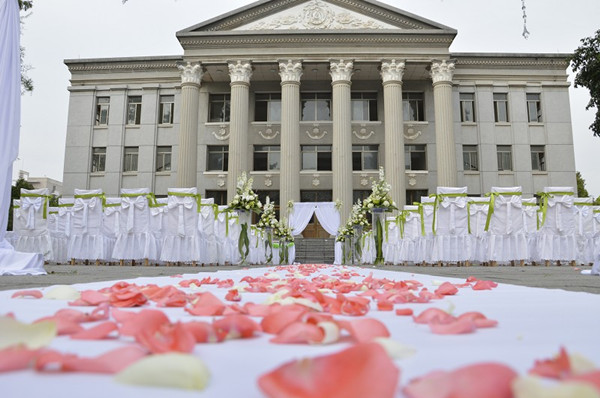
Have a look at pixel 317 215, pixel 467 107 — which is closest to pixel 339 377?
pixel 317 215

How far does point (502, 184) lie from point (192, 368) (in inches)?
1146

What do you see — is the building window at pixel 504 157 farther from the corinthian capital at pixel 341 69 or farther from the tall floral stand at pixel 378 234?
the tall floral stand at pixel 378 234

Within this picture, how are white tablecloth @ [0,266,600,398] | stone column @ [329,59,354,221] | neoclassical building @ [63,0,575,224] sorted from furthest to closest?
neoclassical building @ [63,0,575,224] → stone column @ [329,59,354,221] → white tablecloth @ [0,266,600,398]

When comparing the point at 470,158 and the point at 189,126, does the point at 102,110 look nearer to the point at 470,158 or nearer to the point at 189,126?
the point at 189,126

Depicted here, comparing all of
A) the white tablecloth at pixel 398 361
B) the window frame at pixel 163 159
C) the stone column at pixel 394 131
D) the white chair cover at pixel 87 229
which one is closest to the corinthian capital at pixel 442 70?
the stone column at pixel 394 131

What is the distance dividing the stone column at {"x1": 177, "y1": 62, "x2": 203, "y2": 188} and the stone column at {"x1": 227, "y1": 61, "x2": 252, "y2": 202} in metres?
2.01

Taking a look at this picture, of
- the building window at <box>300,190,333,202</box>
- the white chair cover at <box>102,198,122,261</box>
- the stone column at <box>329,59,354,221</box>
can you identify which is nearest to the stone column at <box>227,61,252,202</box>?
the building window at <box>300,190,333,202</box>

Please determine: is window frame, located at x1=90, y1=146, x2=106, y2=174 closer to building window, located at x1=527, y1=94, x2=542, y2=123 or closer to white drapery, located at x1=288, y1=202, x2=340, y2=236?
white drapery, located at x1=288, y1=202, x2=340, y2=236

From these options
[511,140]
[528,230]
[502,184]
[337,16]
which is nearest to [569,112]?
[511,140]

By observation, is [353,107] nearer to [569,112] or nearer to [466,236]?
[569,112]

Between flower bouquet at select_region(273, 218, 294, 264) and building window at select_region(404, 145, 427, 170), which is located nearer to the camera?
flower bouquet at select_region(273, 218, 294, 264)

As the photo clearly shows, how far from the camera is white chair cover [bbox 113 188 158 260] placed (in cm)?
1130

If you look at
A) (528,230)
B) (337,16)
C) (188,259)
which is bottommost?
(188,259)

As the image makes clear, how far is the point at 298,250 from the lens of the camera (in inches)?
987
